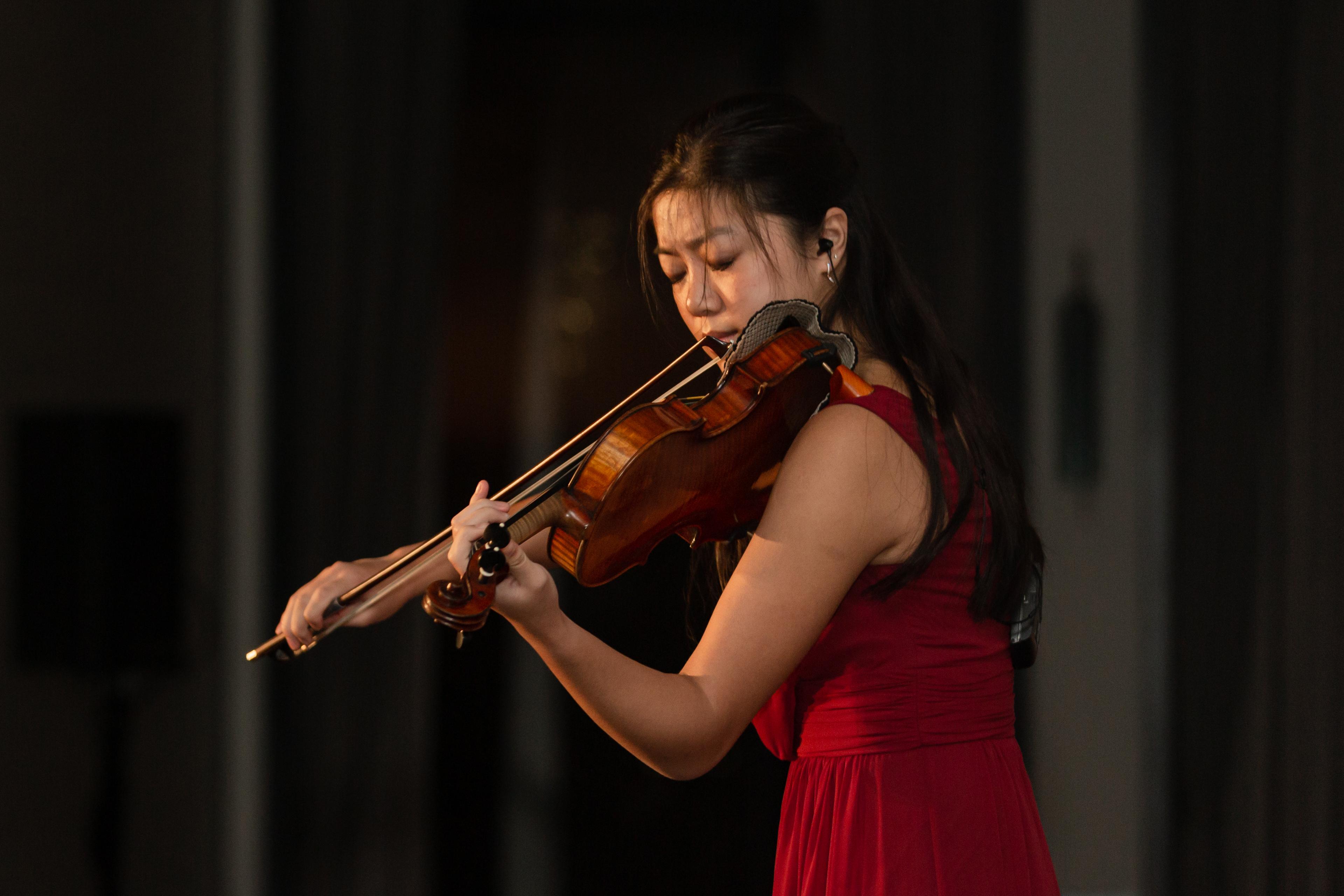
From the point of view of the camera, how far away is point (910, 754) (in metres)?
1.03

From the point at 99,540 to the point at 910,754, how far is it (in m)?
1.93

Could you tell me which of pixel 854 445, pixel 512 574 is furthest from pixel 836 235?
pixel 512 574

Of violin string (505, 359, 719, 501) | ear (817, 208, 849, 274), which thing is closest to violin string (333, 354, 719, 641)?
violin string (505, 359, 719, 501)

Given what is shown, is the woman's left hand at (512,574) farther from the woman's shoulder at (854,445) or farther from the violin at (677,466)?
the woman's shoulder at (854,445)

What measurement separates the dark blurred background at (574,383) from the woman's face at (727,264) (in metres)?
1.55

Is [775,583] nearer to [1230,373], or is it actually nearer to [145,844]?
[145,844]

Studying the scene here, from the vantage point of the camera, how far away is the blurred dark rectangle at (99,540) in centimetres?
208

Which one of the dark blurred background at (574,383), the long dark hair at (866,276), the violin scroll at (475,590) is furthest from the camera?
the dark blurred background at (574,383)

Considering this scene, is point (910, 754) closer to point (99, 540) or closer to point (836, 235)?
point (836, 235)

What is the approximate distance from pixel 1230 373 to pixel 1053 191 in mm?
662

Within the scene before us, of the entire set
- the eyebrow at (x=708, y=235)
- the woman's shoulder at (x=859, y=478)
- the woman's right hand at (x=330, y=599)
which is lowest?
the woman's right hand at (x=330, y=599)

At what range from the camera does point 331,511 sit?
104 inches

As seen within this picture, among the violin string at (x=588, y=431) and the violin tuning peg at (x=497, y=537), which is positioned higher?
the violin string at (x=588, y=431)

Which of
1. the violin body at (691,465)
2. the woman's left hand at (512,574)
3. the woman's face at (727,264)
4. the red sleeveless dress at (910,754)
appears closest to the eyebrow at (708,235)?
the woman's face at (727,264)
